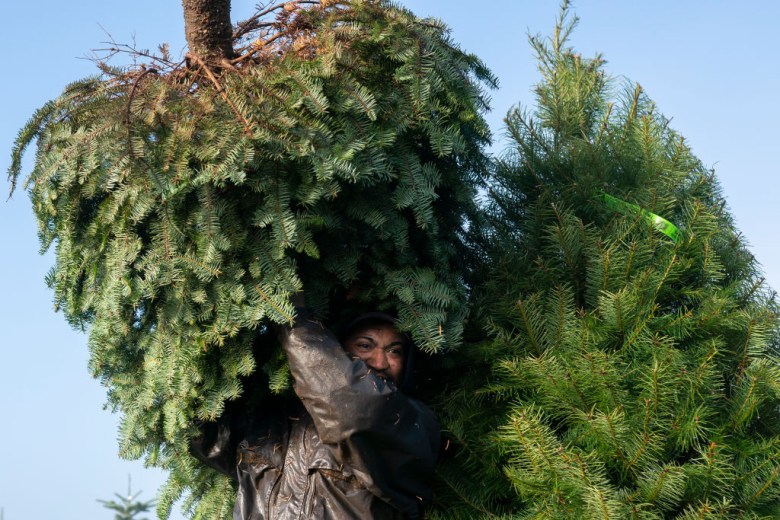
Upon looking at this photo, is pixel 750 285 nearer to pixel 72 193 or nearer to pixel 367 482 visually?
pixel 367 482

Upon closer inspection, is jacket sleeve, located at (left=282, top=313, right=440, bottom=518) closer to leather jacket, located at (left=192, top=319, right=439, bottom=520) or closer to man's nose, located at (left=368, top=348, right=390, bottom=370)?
leather jacket, located at (left=192, top=319, right=439, bottom=520)

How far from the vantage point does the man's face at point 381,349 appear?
12.0ft

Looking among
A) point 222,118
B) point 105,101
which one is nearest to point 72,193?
point 105,101

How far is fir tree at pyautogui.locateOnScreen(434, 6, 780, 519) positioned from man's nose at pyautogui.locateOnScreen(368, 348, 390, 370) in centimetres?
26

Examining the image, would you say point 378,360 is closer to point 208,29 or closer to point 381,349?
point 381,349

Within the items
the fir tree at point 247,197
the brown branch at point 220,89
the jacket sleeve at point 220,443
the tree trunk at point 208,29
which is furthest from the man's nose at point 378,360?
the tree trunk at point 208,29

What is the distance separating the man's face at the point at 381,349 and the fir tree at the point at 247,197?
117 mm

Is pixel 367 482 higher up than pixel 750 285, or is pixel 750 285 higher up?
pixel 750 285

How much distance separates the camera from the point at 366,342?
3680mm

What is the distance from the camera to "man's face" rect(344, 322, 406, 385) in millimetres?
3666

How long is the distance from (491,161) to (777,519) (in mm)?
1558

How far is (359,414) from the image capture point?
3.29 meters

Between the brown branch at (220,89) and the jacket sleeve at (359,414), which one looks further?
the jacket sleeve at (359,414)

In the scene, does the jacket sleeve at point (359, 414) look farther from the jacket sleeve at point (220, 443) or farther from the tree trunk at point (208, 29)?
the tree trunk at point (208, 29)
